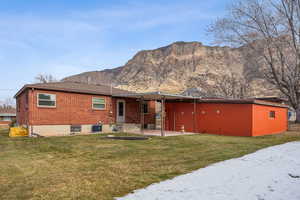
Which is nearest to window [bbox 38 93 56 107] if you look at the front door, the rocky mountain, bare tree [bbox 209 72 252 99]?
the front door

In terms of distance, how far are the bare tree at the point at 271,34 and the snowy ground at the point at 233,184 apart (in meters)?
16.4

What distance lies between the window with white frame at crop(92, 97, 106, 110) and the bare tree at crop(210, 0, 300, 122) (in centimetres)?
1201

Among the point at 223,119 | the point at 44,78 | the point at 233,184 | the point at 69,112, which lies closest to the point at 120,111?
the point at 69,112

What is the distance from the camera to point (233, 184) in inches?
180

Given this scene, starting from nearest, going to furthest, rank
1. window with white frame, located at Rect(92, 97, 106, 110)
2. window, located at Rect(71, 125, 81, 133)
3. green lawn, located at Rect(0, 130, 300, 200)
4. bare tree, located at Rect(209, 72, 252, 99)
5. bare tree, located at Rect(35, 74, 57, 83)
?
green lawn, located at Rect(0, 130, 300, 200), window, located at Rect(71, 125, 81, 133), window with white frame, located at Rect(92, 97, 106, 110), bare tree, located at Rect(209, 72, 252, 99), bare tree, located at Rect(35, 74, 57, 83)

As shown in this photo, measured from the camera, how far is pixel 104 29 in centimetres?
2256

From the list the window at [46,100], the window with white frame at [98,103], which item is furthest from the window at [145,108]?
the window at [46,100]

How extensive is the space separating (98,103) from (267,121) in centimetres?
1230

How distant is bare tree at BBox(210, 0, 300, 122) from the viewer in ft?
62.5

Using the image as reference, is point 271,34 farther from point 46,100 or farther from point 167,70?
point 167,70

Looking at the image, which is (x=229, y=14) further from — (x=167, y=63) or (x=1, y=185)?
(x=167, y=63)

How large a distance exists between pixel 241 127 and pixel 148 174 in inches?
462

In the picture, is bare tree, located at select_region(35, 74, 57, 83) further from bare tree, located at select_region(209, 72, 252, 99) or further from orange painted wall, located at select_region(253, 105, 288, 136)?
orange painted wall, located at select_region(253, 105, 288, 136)

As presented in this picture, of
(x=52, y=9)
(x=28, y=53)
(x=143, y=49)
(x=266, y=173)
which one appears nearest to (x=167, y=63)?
(x=143, y=49)
